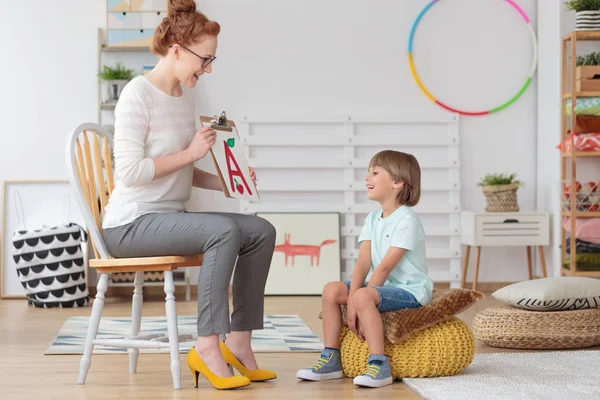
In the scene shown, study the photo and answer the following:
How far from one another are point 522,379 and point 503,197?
277cm

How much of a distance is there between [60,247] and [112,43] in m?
1.22

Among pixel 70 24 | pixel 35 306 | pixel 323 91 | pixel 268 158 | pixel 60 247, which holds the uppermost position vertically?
pixel 70 24

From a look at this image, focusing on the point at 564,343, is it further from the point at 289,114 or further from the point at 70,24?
the point at 70,24

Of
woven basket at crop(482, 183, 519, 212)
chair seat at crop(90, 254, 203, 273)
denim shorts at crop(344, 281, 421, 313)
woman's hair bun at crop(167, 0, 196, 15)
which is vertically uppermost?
woman's hair bun at crop(167, 0, 196, 15)

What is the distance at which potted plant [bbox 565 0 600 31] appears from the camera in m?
5.07

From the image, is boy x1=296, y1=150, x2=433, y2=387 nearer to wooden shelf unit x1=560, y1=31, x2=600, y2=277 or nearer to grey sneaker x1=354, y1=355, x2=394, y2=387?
grey sneaker x1=354, y1=355, x2=394, y2=387

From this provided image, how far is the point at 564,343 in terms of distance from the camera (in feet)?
11.2

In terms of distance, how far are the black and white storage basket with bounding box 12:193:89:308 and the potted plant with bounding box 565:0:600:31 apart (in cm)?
305

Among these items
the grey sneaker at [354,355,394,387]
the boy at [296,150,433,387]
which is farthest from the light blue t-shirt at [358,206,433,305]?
the grey sneaker at [354,355,394,387]

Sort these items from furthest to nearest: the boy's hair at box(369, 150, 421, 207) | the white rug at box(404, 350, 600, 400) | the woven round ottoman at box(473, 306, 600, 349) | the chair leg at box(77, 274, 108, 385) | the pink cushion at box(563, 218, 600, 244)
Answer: the pink cushion at box(563, 218, 600, 244) < the woven round ottoman at box(473, 306, 600, 349) < the boy's hair at box(369, 150, 421, 207) < the chair leg at box(77, 274, 108, 385) < the white rug at box(404, 350, 600, 400)

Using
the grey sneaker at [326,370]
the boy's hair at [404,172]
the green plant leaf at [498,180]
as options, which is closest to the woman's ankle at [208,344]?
the grey sneaker at [326,370]

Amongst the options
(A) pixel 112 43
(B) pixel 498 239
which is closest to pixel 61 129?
(A) pixel 112 43

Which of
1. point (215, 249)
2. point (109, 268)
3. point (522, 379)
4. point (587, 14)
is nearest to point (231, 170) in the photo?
point (215, 249)

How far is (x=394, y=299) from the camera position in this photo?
2756 millimetres
